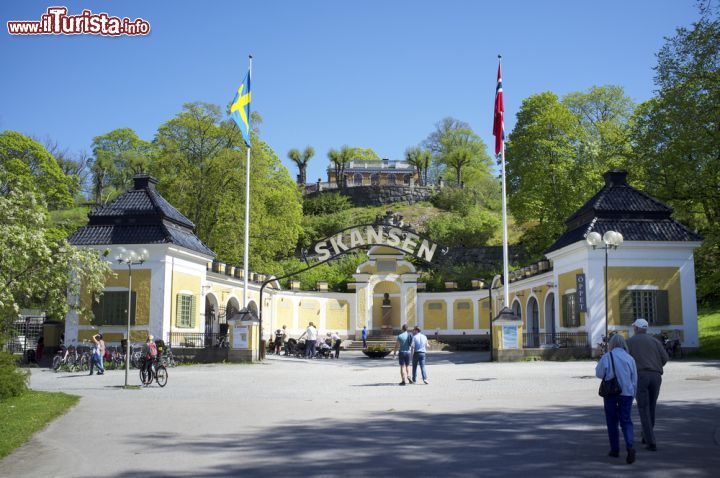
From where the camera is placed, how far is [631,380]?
28.8ft

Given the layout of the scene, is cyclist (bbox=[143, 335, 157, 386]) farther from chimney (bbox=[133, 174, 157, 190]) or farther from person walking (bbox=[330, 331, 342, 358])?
person walking (bbox=[330, 331, 342, 358])

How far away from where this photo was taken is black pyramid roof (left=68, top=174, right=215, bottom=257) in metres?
28.6

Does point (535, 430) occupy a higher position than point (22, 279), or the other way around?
point (22, 279)

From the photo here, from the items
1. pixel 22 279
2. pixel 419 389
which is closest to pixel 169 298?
pixel 22 279

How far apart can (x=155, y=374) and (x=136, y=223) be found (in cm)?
1190

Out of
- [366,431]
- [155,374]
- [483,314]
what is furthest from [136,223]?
[483,314]

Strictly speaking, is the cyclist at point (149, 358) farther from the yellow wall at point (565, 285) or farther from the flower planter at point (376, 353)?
the yellow wall at point (565, 285)

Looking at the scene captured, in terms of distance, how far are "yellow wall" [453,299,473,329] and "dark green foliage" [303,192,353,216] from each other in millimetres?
37499

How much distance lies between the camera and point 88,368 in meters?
25.2

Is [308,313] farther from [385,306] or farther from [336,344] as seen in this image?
[336,344]

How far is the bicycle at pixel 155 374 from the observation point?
1897 cm

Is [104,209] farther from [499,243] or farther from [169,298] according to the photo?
[499,243]

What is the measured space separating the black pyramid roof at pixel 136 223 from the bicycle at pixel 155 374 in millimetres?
9378

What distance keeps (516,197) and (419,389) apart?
35133 millimetres
